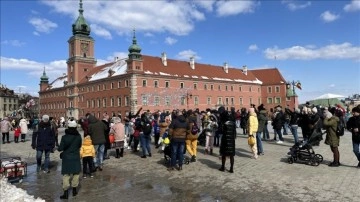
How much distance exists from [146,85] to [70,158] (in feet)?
182

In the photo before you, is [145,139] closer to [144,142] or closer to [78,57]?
[144,142]

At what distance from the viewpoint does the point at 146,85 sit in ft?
207

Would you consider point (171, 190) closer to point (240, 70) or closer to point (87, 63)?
point (87, 63)

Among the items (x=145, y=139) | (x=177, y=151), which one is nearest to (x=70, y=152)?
(x=177, y=151)

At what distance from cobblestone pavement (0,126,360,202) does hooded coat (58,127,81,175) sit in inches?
25.6

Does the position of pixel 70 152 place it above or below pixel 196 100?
below

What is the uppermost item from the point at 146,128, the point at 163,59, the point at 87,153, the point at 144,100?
the point at 163,59

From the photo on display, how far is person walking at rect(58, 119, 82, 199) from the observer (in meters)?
7.84

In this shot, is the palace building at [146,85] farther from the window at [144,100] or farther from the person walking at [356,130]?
the person walking at [356,130]

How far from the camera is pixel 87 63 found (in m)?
80.3

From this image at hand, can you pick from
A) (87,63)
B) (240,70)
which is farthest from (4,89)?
(240,70)

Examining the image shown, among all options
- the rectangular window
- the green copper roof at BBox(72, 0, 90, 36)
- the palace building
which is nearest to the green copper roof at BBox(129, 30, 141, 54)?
the palace building

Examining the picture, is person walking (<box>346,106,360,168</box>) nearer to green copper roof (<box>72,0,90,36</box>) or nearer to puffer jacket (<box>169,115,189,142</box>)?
puffer jacket (<box>169,115,189,142</box>)

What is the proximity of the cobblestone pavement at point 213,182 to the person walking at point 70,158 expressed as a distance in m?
0.34
